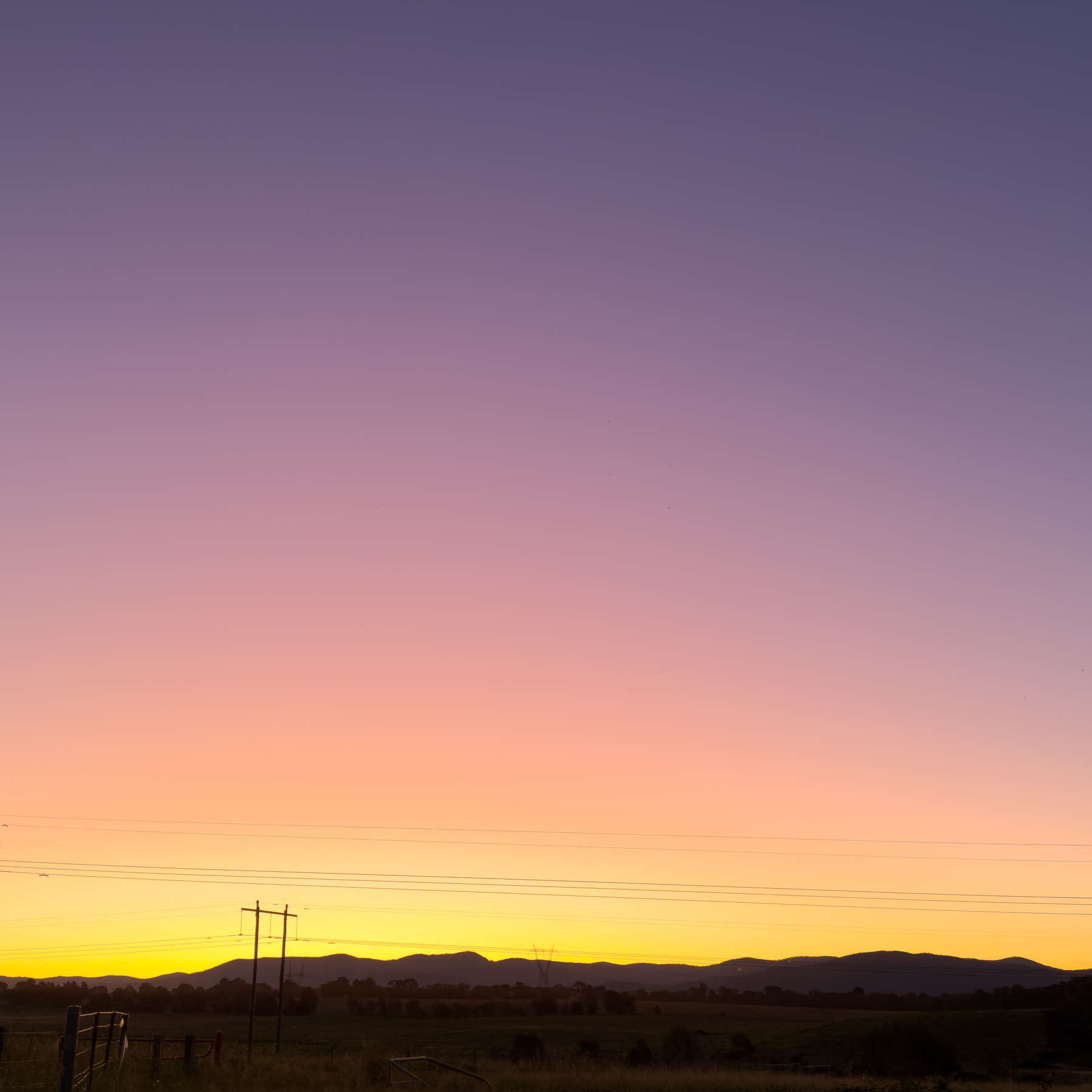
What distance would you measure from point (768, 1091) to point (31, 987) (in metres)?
171

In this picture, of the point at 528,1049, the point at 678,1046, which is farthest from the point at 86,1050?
the point at 678,1046

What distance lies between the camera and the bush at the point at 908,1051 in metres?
66.8

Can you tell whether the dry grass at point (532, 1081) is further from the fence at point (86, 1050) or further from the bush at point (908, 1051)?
the bush at point (908, 1051)

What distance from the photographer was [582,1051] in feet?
252

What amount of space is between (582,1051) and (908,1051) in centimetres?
2294

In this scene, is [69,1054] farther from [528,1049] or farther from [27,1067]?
[528,1049]

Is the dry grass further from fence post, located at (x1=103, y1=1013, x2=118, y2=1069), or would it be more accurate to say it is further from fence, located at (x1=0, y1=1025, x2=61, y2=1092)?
fence, located at (x1=0, y1=1025, x2=61, y2=1092)

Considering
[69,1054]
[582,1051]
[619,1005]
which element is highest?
[69,1054]

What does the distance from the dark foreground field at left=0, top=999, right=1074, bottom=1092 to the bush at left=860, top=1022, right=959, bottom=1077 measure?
1.65m

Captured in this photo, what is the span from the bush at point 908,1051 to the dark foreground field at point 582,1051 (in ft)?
5.40

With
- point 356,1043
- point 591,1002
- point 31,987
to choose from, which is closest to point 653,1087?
point 356,1043

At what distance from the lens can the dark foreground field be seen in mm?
41062

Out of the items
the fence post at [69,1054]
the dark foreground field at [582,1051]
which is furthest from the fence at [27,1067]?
the fence post at [69,1054]

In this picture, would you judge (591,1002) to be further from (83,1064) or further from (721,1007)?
(83,1064)
